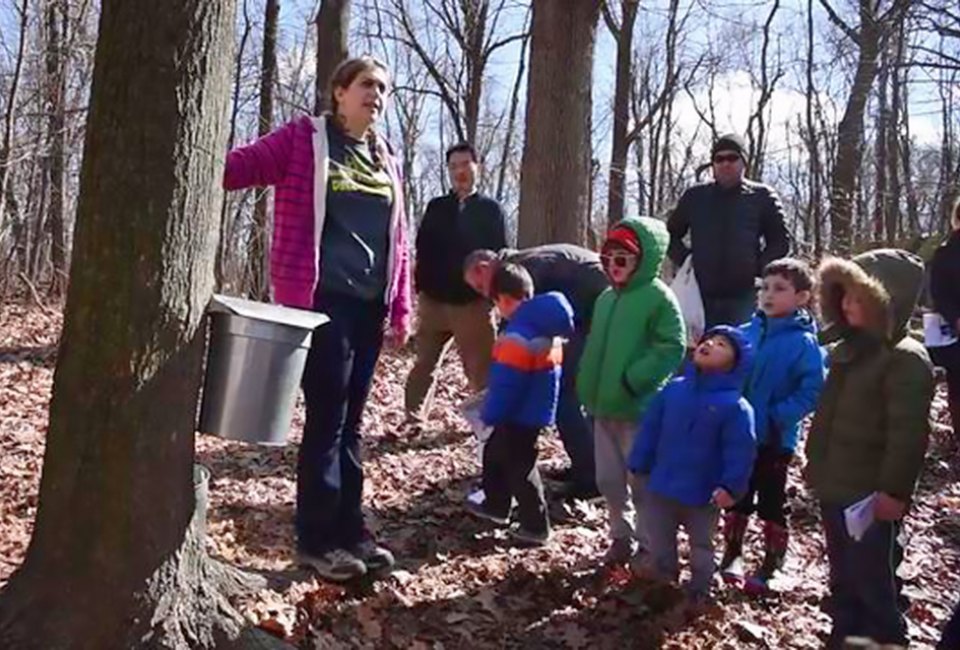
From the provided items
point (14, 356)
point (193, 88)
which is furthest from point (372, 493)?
point (14, 356)

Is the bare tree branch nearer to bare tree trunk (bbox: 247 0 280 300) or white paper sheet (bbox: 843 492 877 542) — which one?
bare tree trunk (bbox: 247 0 280 300)

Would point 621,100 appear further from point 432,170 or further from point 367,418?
point 432,170

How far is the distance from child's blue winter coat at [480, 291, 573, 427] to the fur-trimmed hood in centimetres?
139

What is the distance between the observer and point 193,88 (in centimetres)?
308

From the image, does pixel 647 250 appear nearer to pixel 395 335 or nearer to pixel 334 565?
pixel 395 335

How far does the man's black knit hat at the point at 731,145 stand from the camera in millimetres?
5770

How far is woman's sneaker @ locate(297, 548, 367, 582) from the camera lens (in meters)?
4.10

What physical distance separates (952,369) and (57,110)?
16091mm

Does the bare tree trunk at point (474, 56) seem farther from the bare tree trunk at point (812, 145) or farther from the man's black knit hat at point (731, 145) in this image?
the man's black knit hat at point (731, 145)

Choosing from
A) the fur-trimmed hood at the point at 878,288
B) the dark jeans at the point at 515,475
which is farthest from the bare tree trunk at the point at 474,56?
the fur-trimmed hood at the point at 878,288

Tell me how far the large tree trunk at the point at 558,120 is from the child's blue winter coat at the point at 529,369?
3359 millimetres

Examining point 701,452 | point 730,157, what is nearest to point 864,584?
point 701,452

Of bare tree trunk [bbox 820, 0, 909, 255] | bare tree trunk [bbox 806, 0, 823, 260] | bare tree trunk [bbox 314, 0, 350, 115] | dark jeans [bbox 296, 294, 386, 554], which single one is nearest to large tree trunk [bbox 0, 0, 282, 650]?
dark jeans [bbox 296, 294, 386, 554]

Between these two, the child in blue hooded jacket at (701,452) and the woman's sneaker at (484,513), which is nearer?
the child in blue hooded jacket at (701,452)
